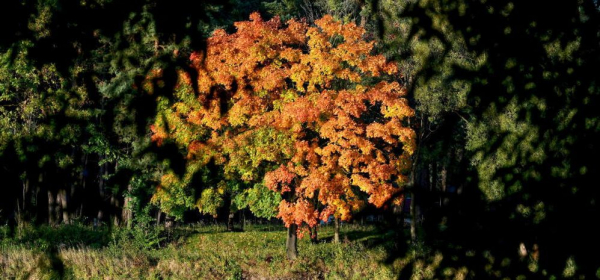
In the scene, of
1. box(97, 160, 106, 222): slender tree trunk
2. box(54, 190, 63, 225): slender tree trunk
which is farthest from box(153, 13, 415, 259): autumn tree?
box(97, 160, 106, 222): slender tree trunk

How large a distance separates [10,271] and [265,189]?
22.6 ft

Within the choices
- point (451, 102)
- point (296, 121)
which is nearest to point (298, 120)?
point (296, 121)

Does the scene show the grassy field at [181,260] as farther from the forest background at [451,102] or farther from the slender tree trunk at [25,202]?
the slender tree trunk at [25,202]

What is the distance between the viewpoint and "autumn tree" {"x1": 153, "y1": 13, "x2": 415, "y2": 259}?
15664 millimetres

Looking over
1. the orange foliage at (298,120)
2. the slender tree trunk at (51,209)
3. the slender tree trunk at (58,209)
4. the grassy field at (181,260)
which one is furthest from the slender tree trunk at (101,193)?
the orange foliage at (298,120)

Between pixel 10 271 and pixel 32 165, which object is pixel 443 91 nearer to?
pixel 32 165

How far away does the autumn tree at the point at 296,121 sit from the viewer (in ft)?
51.4

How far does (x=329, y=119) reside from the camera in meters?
16.1

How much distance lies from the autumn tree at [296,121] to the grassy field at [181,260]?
148 centimetres

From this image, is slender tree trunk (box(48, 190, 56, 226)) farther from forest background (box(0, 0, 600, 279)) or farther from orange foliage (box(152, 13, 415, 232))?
orange foliage (box(152, 13, 415, 232))

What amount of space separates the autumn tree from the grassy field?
1.48 m

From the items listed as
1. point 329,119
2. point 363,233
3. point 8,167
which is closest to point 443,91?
point 329,119

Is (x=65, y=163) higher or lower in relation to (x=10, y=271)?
higher

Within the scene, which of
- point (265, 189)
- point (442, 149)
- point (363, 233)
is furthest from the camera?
point (363, 233)
